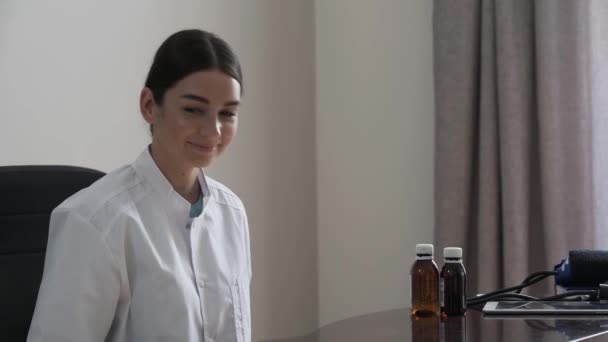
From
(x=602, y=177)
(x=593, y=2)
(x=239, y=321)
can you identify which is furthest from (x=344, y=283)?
(x=239, y=321)

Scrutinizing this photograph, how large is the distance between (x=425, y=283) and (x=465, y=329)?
0.17 m

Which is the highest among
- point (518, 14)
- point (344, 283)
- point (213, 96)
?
point (518, 14)

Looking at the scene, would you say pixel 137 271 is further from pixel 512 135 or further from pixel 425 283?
pixel 512 135

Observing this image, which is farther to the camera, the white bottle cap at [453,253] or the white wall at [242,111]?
the white wall at [242,111]

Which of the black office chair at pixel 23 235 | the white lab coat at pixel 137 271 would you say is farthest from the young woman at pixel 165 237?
the black office chair at pixel 23 235

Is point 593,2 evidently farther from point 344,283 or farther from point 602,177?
point 344,283

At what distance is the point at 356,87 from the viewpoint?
10.8 ft

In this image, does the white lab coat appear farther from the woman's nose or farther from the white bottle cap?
the white bottle cap

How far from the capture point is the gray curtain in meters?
2.75

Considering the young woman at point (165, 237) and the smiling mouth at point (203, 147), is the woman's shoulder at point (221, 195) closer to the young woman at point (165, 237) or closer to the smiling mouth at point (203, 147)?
the young woman at point (165, 237)

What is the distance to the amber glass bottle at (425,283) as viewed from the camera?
5.03ft

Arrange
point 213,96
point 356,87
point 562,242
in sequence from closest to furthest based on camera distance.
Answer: point 213,96, point 562,242, point 356,87

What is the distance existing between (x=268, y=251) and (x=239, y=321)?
1.64 meters

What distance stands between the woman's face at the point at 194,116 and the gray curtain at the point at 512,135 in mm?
1608
